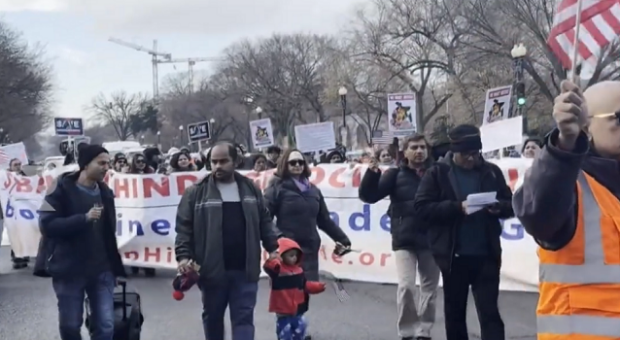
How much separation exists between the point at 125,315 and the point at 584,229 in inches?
195

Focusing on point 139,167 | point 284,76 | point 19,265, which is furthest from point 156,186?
point 284,76

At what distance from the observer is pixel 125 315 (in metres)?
7.30

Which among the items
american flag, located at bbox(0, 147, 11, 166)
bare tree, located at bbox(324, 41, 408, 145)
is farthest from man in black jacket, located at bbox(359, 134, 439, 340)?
bare tree, located at bbox(324, 41, 408, 145)

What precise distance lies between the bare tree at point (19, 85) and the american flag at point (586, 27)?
55.9 metres

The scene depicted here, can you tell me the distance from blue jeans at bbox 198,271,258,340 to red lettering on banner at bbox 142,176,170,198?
7250 millimetres

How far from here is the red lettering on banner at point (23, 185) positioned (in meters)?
15.1

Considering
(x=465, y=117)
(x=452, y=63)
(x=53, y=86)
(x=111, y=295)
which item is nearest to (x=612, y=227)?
(x=111, y=295)

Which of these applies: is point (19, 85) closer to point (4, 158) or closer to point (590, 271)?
point (4, 158)

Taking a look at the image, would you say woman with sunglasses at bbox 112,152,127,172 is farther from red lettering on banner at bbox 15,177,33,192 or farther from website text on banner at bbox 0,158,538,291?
red lettering on banner at bbox 15,177,33,192

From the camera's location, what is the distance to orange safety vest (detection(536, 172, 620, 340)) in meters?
3.01

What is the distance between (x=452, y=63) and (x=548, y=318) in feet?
157

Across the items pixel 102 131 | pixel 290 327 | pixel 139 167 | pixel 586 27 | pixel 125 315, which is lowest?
pixel 290 327

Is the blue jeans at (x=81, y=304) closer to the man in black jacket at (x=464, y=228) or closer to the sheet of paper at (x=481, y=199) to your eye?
the man in black jacket at (x=464, y=228)

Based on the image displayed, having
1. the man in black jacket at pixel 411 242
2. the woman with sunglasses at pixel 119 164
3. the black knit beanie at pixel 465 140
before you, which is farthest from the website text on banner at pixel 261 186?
the black knit beanie at pixel 465 140
